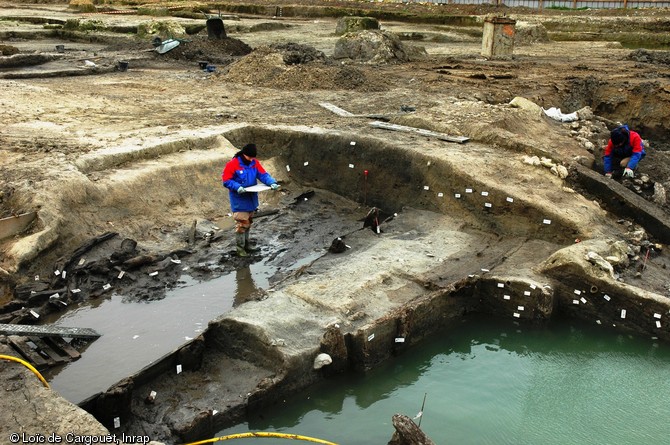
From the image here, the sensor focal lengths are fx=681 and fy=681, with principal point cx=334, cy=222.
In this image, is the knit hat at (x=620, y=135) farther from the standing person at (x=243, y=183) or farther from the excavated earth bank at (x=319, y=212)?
the standing person at (x=243, y=183)

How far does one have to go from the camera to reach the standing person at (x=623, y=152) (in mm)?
10750

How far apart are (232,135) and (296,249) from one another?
3130 mm

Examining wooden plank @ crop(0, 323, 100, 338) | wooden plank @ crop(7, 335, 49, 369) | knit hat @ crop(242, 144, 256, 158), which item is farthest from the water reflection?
wooden plank @ crop(7, 335, 49, 369)

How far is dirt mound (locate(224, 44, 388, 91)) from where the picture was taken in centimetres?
1582

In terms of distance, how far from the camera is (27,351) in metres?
6.73

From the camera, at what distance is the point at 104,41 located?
2544 cm

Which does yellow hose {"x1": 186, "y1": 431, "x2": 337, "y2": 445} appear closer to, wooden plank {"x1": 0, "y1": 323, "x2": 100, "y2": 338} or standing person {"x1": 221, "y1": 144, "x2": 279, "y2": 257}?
wooden plank {"x1": 0, "y1": 323, "x2": 100, "y2": 338}

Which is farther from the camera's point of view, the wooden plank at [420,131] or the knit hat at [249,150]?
the wooden plank at [420,131]

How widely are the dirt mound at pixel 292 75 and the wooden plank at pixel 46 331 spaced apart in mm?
9575

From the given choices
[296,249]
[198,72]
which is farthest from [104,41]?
[296,249]

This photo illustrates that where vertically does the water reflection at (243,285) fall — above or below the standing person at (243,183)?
below

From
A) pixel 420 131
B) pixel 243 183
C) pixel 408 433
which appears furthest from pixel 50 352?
pixel 420 131

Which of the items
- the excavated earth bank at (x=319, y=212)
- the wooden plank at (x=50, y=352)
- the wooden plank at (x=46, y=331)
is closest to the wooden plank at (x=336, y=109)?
the excavated earth bank at (x=319, y=212)

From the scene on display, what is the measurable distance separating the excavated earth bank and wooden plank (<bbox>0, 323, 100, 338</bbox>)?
762 millimetres
